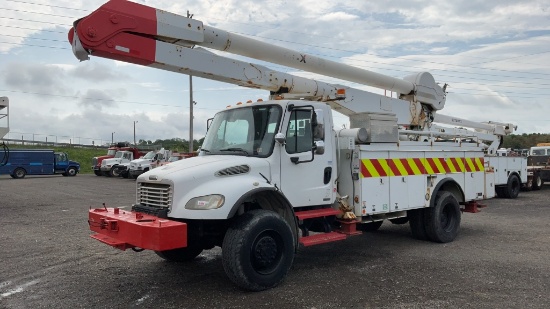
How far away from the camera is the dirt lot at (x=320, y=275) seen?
539cm

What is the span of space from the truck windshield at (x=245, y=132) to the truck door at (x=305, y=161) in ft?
0.74

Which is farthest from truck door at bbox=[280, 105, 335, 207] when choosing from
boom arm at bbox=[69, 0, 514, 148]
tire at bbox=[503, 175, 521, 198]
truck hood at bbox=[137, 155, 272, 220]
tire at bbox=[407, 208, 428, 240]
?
tire at bbox=[503, 175, 521, 198]

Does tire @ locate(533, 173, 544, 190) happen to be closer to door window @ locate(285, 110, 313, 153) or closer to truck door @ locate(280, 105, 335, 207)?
truck door @ locate(280, 105, 335, 207)

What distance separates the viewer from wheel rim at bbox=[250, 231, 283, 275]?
5.68 meters

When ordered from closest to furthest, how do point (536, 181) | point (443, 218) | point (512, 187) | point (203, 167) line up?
1. point (203, 167)
2. point (443, 218)
3. point (512, 187)
4. point (536, 181)

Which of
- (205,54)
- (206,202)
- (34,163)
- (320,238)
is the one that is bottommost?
(320,238)

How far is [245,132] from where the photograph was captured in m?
6.60

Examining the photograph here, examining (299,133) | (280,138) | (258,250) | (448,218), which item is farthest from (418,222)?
(258,250)

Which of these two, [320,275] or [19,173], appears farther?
[19,173]

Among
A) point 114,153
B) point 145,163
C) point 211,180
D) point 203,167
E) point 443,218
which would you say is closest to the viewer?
point 211,180

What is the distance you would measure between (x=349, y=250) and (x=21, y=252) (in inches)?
229

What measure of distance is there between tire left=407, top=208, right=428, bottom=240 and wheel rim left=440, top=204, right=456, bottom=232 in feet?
1.56

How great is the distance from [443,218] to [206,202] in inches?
216

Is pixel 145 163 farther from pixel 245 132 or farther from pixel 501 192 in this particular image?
pixel 245 132
